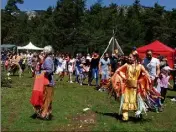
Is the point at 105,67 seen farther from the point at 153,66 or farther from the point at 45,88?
the point at 45,88

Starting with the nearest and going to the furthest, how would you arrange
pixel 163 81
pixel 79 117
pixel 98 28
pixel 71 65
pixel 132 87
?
pixel 132 87 < pixel 79 117 < pixel 163 81 < pixel 71 65 < pixel 98 28

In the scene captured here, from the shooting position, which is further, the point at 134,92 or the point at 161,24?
the point at 161,24

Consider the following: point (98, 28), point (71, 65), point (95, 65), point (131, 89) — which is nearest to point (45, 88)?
point (131, 89)

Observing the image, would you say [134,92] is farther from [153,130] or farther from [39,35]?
[39,35]

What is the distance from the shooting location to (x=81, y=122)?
12719 mm

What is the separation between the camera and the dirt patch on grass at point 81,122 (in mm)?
11751

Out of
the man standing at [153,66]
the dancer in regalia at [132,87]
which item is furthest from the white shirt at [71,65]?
the dancer in regalia at [132,87]

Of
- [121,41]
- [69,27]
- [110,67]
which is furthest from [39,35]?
[110,67]

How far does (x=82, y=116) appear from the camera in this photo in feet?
45.6

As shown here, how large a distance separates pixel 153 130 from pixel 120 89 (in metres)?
1.90

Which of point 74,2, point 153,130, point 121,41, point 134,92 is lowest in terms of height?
point 153,130

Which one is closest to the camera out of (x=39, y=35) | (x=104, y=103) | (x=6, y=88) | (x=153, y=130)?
(x=153, y=130)

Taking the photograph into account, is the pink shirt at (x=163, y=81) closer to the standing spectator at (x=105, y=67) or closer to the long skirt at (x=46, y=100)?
the long skirt at (x=46, y=100)

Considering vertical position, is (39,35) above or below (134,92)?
above
